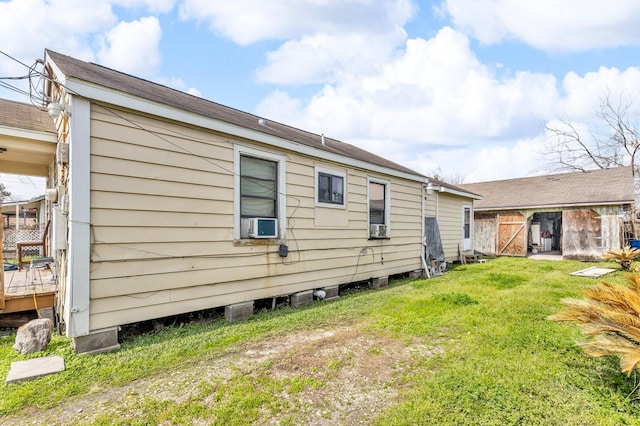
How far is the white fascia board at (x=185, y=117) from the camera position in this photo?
3.48 metres

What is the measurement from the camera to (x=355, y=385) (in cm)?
288

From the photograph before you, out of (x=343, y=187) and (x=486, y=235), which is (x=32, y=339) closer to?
(x=343, y=187)

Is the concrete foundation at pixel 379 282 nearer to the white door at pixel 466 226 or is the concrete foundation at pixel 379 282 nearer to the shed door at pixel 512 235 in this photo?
the white door at pixel 466 226

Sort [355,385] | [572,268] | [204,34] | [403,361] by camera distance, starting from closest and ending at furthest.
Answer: [355,385], [403,361], [204,34], [572,268]

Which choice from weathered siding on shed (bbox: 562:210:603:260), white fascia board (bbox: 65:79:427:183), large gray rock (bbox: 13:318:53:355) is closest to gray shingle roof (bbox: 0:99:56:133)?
white fascia board (bbox: 65:79:427:183)

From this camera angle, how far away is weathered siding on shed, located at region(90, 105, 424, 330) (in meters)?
3.62

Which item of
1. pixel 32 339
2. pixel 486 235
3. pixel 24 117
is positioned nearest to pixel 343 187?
pixel 32 339

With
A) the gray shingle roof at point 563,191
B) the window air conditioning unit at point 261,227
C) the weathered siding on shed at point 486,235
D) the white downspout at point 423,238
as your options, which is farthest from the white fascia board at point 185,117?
the gray shingle roof at point 563,191

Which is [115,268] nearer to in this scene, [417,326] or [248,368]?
[248,368]

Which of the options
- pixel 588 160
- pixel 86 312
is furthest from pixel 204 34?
pixel 588 160

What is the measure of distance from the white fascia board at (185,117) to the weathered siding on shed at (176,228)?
5.0 inches

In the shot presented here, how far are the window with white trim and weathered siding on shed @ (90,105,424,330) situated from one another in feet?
0.59

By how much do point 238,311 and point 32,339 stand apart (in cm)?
231

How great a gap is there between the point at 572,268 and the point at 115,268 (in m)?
12.3
